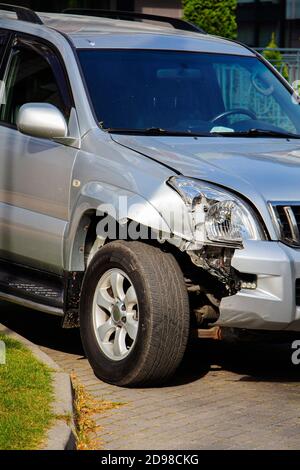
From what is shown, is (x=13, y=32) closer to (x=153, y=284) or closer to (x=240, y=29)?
(x=153, y=284)

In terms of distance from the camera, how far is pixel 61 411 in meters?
5.77

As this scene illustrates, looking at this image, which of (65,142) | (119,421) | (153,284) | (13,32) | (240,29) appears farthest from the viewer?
(240,29)

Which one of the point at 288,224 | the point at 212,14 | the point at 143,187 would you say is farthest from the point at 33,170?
the point at 212,14

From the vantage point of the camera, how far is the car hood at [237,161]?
6488 mm

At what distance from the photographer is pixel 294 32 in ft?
86.4

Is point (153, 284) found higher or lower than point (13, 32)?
lower

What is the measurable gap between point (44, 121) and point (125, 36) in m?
1.14

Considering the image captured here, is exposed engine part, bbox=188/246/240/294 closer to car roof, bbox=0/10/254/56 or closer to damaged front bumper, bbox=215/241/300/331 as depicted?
damaged front bumper, bbox=215/241/300/331

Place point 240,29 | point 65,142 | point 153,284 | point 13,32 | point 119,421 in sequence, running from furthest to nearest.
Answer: point 240,29 → point 13,32 → point 65,142 → point 153,284 → point 119,421

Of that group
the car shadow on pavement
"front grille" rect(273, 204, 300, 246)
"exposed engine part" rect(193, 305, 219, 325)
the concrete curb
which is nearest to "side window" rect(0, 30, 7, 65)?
the car shadow on pavement

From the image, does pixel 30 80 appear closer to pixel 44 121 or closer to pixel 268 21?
pixel 44 121

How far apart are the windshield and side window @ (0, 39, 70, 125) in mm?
267

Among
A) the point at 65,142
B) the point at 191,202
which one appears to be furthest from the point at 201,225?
the point at 65,142

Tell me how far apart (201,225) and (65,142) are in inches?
52.7
